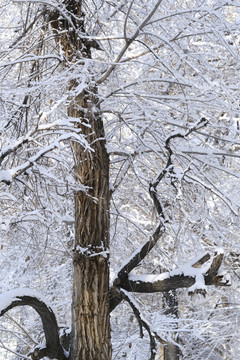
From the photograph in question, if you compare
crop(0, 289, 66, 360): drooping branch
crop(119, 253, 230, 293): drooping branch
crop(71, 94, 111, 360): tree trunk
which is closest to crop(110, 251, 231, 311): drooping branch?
crop(119, 253, 230, 293): drooping branch

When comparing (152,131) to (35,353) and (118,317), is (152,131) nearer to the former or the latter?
(35,353)

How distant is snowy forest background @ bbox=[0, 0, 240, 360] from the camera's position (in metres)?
4.15

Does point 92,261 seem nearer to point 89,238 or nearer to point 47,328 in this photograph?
point 89,238

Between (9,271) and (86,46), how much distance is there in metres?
5.64

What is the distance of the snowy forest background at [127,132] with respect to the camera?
13.6 ft

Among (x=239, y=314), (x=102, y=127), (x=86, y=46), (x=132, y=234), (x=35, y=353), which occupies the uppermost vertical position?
(x=86, y=46)

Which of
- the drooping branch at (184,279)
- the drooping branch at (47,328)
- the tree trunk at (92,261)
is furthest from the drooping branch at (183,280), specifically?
the drooping branch at (47,328)

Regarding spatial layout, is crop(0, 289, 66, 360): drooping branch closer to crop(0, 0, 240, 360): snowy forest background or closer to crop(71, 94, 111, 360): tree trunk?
crop(71, 94, 111, 360): tree trunk

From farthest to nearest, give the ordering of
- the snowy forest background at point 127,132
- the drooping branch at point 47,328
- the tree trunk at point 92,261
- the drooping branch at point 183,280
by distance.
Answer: the tree trunk at point 92,261
the drooping branch at point 47,328
the drooping branch at point 183,280
the snowy forest background at point 127,132

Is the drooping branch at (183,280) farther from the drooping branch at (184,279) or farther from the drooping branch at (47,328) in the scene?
the drooping branch at (47,328)

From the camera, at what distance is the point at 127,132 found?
7.97 meters

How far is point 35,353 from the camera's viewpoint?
15.4 ft

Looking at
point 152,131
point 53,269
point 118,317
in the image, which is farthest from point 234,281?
point 152,131

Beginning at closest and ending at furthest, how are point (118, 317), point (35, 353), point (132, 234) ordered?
1. point (35, 353)
2. point (132, 234)
3. point (118, 317)
